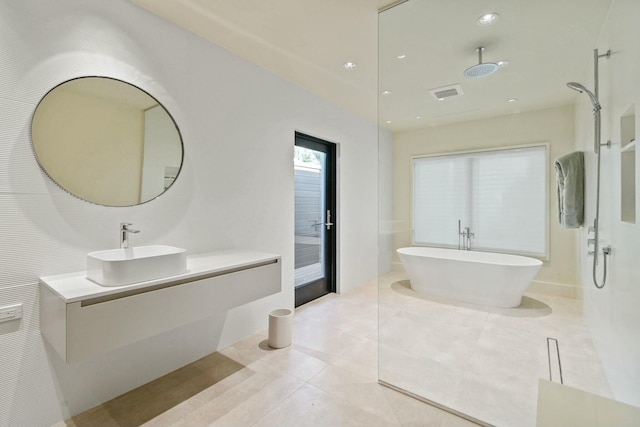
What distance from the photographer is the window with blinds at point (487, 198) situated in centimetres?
207

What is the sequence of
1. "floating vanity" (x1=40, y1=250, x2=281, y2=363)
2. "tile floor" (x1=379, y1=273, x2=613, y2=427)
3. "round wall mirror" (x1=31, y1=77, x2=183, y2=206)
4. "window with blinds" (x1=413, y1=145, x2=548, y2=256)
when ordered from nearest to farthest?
"floating vanity" (x1=40, y1=250, x2=281, y2=363) < "round wall mirror" (x1=31, y1=77, x2=183, y2=206) < "tile floor" (x1=379, y1=273, x2=613, y2=427) < "window with blinds" (x1=413, y1=145, x2=548, y2=256)

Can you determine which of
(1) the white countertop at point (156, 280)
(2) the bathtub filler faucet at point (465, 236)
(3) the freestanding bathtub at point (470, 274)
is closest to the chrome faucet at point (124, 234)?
(1) the white countertop at point (156, 280)

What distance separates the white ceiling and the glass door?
1239 mm

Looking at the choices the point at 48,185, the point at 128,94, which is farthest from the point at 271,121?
the point at 48,185

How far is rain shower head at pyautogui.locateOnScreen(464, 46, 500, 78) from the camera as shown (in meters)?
2.11

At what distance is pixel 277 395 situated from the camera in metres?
1.95

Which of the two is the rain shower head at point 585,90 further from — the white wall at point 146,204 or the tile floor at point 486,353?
the white wall at point 146,204

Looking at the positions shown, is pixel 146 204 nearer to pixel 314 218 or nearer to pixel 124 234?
pixel 124 234

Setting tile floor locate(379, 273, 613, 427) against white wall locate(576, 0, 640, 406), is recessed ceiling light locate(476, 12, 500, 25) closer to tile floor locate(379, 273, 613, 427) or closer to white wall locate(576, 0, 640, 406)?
white wall locate(576, 0, 640, 406)

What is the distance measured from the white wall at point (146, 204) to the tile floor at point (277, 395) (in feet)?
0.57

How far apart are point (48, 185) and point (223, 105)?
4.57ft

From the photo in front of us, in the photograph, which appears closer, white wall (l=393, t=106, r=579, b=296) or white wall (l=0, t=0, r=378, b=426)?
white wall (l=0, t=0, r=378, b=426)

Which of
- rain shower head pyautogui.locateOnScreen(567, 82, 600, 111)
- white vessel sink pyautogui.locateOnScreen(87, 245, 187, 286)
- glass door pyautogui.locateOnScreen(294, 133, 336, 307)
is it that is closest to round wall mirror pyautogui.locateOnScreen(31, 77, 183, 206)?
white vessel sink pyautogui.locateOnScreen(87, 245, 187, 286)

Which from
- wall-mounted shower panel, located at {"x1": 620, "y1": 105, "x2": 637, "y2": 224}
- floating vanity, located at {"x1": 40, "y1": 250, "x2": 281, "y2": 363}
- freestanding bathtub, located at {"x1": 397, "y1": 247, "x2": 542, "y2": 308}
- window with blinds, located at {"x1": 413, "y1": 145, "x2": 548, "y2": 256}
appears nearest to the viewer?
floating vanity, located at {"x1": 40, "y1": 250, "x2": 281, "y2": 363}
